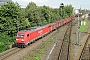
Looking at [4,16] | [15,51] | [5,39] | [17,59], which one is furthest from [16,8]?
[17,59]

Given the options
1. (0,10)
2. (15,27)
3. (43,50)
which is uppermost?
(0,10)

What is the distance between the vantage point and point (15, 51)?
107 ft

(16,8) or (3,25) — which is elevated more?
(16,8)

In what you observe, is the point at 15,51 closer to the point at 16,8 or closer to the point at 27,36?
the point at 27,36

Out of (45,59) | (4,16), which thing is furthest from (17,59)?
(4,16)

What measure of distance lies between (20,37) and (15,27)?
7190 mm

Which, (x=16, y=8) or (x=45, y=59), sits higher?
(x=16, y=8)

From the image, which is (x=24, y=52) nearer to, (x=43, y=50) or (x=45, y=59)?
(x=43, y=50)

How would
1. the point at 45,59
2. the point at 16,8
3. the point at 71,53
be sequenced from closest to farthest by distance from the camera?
1. the point at 45,59
2. the point at 71,53
3. the point at 16,8

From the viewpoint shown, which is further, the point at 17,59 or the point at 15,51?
the point at 15,51

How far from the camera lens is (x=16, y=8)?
1647 inches

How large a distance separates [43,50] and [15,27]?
10.8 meters

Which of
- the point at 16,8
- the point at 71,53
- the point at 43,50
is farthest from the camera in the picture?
the point at 16,8

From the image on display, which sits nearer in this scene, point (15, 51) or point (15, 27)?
point (15, 51)
